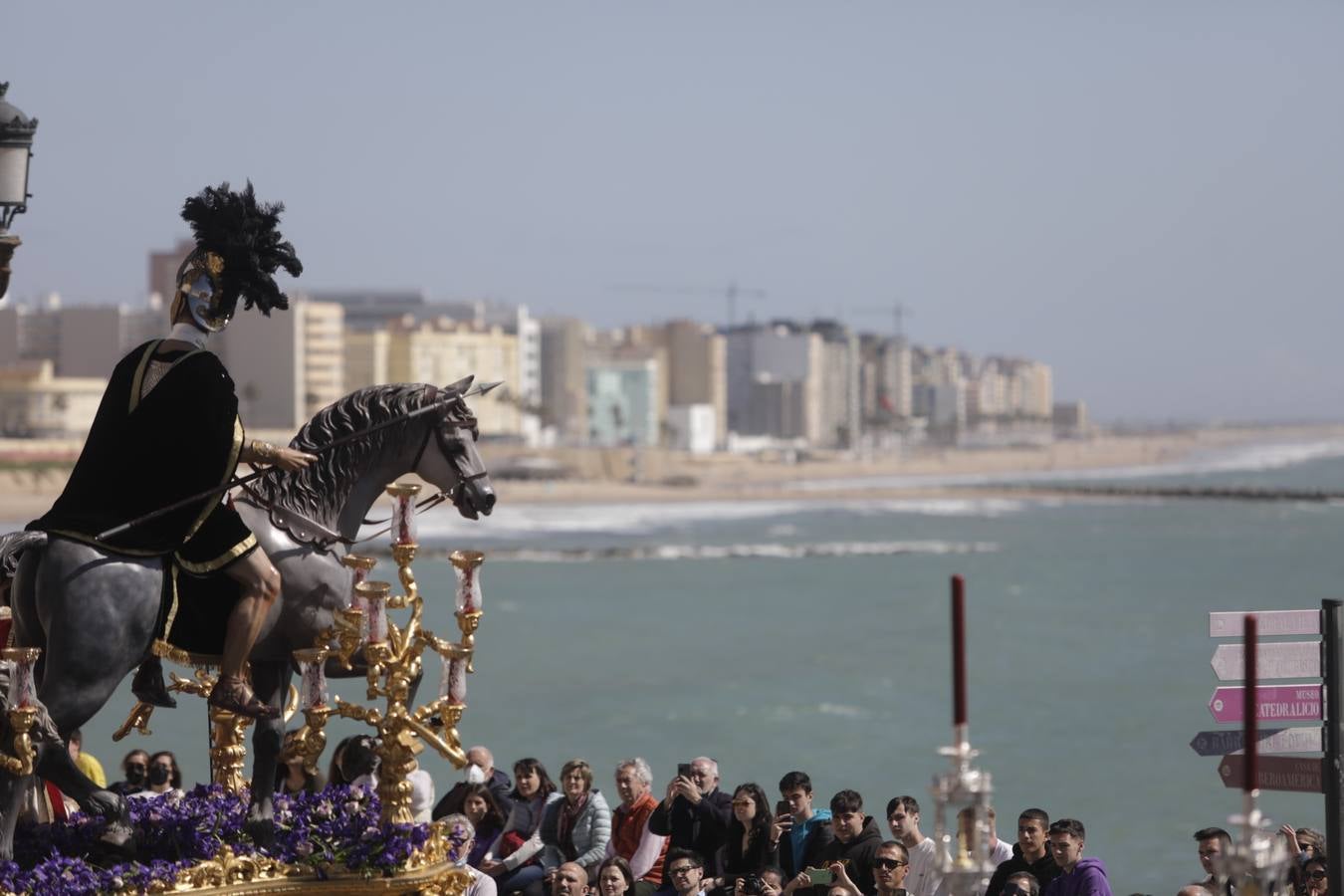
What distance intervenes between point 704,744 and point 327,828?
29.8 meters

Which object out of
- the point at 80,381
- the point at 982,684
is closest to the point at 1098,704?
the point at 982,684

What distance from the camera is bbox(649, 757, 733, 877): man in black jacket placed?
10.6m

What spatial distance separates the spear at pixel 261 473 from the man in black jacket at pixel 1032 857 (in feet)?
10.4

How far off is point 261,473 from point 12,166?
1.56 m

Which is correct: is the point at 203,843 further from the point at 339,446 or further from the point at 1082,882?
the point at 1082,882

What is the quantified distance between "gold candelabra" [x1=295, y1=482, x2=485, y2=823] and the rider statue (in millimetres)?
322

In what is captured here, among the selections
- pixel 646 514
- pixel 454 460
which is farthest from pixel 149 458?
pixel 646 514

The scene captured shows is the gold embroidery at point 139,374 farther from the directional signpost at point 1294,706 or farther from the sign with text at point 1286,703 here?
the sign with text at point 1286,703

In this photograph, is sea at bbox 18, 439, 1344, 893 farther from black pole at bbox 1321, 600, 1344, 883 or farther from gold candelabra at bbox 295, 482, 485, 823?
gold candelabra at bbox 295, 482, 485, 823

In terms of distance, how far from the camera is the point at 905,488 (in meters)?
152

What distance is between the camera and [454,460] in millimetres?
9000

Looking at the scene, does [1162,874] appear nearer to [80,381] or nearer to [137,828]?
[137,828]

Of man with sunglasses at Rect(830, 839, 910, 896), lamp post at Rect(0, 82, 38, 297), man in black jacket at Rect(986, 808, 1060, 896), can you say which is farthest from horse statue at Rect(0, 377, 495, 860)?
man in black jacket at Rect(986, 808, 1060, 896)

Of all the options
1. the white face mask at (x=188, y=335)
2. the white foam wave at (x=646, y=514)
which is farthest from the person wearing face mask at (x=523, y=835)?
the white foam wave at (x=646, y=514)
